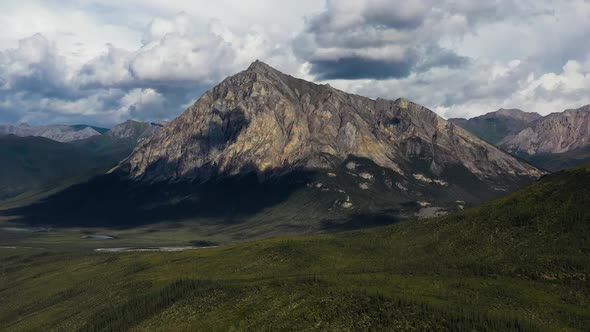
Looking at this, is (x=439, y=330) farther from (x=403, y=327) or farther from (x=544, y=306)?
(x=544, y=306)

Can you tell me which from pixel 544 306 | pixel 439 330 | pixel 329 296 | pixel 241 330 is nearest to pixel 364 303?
pixel 329 296

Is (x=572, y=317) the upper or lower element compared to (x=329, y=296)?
lower

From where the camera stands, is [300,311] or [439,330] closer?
[439,330]

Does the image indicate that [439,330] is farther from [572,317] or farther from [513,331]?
[572,317]

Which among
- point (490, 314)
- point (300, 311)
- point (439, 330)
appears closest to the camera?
point (439, 330)

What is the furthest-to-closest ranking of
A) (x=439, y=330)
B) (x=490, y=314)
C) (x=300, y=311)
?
1. (x=300, y=311)
2. (x=490, y=314)
3. (x=439, y=330)

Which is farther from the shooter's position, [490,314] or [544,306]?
[544,306]

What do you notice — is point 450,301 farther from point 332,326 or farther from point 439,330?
point 332,326

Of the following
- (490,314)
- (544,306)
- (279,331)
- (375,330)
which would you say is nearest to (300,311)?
(279,331)
